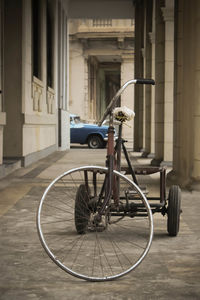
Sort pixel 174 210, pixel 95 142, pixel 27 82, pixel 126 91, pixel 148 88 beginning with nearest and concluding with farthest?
pixel 174 210 < pixel 27 82 < pixel 148 88 < pixel 95 142 < pixel 126 91

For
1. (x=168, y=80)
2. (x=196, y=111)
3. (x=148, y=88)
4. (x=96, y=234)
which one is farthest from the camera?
(x=148, y=88)

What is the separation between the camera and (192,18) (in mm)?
8703

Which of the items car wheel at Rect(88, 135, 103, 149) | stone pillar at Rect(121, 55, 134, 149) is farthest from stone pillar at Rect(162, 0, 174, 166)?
stone pillar at Rect(121, 55, 134, 149)

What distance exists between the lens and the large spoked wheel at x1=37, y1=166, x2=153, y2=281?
361cm

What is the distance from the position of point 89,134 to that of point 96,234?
20983 mm

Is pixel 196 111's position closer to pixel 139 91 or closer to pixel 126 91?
pixel 139 91

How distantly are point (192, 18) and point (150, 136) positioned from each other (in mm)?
7956

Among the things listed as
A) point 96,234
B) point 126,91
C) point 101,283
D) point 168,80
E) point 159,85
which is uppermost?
point 126,91

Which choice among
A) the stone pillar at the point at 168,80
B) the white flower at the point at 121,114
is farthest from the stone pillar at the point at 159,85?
the white flower at the point at 121,114

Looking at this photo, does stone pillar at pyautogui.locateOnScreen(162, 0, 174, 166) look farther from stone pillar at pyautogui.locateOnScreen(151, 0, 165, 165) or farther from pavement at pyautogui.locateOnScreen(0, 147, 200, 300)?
pavement at pyautogui.locateOnScreen(0, 147, 200, 300)

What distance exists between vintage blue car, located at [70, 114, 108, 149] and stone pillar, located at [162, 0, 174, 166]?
11321 millimetres

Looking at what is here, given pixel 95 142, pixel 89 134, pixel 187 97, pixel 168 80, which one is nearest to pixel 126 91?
pixel 89 134

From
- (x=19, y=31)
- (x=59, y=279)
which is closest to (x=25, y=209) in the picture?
(x=59, y=279)

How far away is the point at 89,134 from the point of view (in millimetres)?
24938
